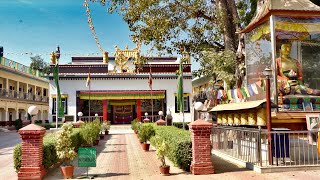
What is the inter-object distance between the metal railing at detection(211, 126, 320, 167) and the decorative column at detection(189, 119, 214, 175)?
1.47m

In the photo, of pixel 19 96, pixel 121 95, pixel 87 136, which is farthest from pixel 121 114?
pixel 87 136

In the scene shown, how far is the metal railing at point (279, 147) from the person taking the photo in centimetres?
1102

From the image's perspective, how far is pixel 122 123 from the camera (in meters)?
44.7

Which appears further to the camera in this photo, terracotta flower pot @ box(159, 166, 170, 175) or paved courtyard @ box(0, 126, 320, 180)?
terracotta flower pot @ box(159, 166, 170, 175)

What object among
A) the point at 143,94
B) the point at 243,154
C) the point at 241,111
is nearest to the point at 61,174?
the point at 243,154

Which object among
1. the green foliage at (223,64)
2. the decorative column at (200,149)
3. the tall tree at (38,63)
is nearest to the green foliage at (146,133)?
the green foliage at (223,64)

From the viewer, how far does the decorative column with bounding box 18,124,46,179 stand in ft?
34.5

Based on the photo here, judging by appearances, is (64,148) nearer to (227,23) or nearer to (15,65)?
(227,23)

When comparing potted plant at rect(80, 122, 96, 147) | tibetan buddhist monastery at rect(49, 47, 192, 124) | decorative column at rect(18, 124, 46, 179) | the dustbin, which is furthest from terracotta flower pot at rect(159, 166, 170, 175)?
tibetan buddhist monastery at rect(49, 47, 192, 124)

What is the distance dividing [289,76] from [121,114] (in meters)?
31.4

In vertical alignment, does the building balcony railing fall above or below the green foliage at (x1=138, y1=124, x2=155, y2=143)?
above

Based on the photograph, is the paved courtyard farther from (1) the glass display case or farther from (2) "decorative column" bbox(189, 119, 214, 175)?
(1) the glass display case


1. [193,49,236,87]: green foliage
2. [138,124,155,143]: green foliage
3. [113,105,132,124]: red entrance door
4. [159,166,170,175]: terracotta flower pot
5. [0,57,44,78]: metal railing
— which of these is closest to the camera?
[159,166,170,175]: terracotta flower pot

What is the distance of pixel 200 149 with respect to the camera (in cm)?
1091
